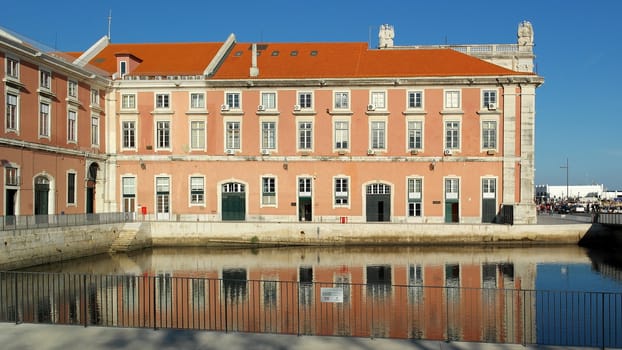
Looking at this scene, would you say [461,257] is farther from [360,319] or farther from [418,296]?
[360,319]

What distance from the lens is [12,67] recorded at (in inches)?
1215

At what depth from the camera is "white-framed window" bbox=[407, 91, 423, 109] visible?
4091 centimetres

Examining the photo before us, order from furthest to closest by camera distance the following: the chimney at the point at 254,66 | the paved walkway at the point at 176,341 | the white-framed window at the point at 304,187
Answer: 1. the chimney at the point at 254,66
2. the white-framed window at the point at 304,187
3. the paved walkway at the point at 176,341

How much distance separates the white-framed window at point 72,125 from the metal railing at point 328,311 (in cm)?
1495

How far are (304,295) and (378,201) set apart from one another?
20376 millimetres

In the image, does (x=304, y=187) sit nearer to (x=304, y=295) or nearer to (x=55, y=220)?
(x=55, y=220)

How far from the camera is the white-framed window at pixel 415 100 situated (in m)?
40.9

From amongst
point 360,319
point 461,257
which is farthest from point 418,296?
point 461,257

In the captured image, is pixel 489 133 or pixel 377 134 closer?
pixel 489 133

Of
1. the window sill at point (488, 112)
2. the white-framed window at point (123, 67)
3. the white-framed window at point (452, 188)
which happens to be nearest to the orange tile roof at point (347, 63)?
the window sill at point (488, 112)

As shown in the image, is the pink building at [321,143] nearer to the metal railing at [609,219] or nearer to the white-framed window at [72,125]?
the white-framed window at [72,125]

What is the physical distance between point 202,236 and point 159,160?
7706 millimetres

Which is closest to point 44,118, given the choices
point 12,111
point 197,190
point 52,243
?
point 12,111

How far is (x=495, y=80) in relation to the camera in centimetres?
4022
